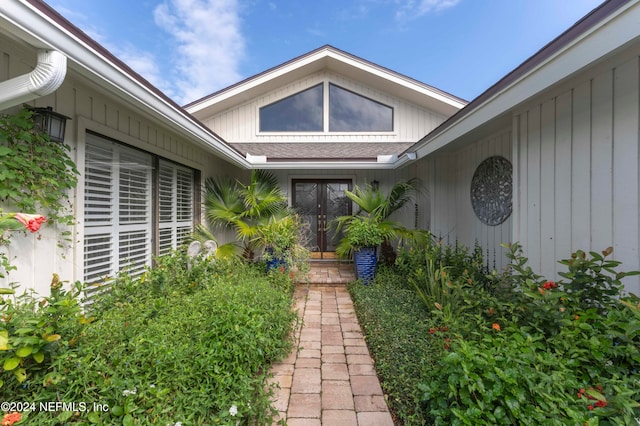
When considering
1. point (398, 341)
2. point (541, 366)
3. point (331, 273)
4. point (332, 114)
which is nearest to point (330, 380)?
point (398, 341)

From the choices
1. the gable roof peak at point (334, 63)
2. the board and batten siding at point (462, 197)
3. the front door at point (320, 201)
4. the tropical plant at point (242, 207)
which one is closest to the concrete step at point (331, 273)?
the front door at point (320, 201)

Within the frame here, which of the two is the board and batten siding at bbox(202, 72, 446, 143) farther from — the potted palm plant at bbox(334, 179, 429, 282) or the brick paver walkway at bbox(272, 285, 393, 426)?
the brick paver walkway at bbox(272, 285, 393, 426)

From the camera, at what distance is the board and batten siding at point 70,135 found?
6.18 ft

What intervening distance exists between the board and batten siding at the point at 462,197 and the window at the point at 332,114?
73.3 inches

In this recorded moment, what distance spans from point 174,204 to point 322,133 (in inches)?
158

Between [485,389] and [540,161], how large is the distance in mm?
2246

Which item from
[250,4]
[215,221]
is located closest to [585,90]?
[215,221]

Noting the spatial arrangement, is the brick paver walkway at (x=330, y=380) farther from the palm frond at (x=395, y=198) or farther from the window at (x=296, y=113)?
the window at (x=296, y=113)

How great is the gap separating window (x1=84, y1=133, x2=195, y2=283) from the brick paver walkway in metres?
2.08

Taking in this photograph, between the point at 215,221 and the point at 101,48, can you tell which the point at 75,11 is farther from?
the point at 215,221

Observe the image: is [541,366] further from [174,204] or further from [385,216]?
[174,204]

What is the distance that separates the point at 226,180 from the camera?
539cm

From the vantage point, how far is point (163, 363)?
5.65ft

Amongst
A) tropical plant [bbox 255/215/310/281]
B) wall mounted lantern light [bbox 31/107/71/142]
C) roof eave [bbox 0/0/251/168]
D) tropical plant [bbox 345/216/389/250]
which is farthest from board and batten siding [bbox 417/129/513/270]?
wall mounted lantern light [bbox 31/107/71/142]
